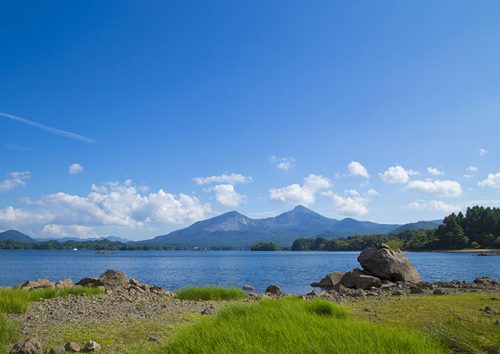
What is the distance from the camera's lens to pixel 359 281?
28.6 meters

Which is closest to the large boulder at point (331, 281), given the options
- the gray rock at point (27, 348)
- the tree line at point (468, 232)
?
the gray rock at point (27, 348)

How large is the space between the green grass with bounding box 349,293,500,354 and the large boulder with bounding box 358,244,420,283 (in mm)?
13508

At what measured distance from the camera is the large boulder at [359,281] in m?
28.0

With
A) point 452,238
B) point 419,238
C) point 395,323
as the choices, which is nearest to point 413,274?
point 395,323

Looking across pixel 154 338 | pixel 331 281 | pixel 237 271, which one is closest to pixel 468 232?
pixel 237 271

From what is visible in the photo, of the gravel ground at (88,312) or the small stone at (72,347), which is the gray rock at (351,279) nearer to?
the gravel ground at (88,312)

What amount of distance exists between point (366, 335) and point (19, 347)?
20.7 ft

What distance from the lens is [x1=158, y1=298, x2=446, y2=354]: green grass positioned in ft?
21.0

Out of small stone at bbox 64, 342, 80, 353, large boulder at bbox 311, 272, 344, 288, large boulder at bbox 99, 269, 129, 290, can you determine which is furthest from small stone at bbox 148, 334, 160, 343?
large boulder at bbox 311, 272, 344, 288

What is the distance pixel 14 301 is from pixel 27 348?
22.7ft

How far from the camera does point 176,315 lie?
42.6ft

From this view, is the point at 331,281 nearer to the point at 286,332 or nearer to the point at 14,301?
the point at 14,301

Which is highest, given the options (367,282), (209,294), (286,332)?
(286,332)

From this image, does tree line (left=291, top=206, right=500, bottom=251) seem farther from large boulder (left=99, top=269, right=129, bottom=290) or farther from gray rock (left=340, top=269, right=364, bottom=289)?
large boulder (left=99, top=269, right=129, bottom=290)
